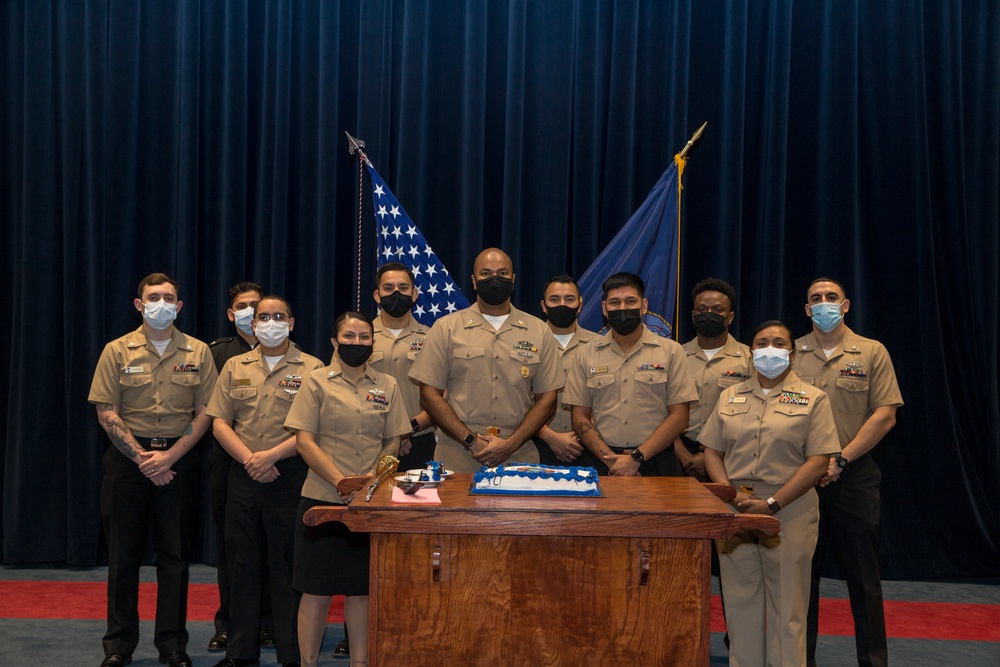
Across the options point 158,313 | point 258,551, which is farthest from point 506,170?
point 258,551

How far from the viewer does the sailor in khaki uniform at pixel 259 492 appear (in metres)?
4.03

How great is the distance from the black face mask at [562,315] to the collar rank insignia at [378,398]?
4.09 feet

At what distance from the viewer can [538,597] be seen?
2.82 metres

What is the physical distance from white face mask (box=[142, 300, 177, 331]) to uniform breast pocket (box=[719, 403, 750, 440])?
2603 millimetres

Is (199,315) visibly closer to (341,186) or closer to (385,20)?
(341,186)

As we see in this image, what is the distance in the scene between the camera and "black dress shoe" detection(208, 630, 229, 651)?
4348 mm

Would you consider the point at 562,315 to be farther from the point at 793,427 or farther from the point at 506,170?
the point at 506,170

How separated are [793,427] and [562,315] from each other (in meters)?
1.42

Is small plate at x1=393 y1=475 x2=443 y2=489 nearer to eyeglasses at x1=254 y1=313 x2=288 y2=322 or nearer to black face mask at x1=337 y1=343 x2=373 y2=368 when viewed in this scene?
black face mask at x1=337 y1=343 x2=373 y2=368

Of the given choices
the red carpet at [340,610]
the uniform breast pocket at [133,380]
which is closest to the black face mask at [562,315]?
the red carpet at [340,610]

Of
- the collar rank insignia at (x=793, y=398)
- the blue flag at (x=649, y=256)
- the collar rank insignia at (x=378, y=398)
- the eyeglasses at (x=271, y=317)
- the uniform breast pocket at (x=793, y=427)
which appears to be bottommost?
the uniform breast pocket at (x=793, y=427)

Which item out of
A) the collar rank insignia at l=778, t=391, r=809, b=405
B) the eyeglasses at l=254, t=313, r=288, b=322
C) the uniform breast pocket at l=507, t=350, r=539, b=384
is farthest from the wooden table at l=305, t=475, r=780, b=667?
the eyeglasses at l=254, t=313, r=288, b=322

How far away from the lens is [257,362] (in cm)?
415

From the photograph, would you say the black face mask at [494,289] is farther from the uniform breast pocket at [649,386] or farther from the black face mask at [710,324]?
the black face mask at [710,324]
